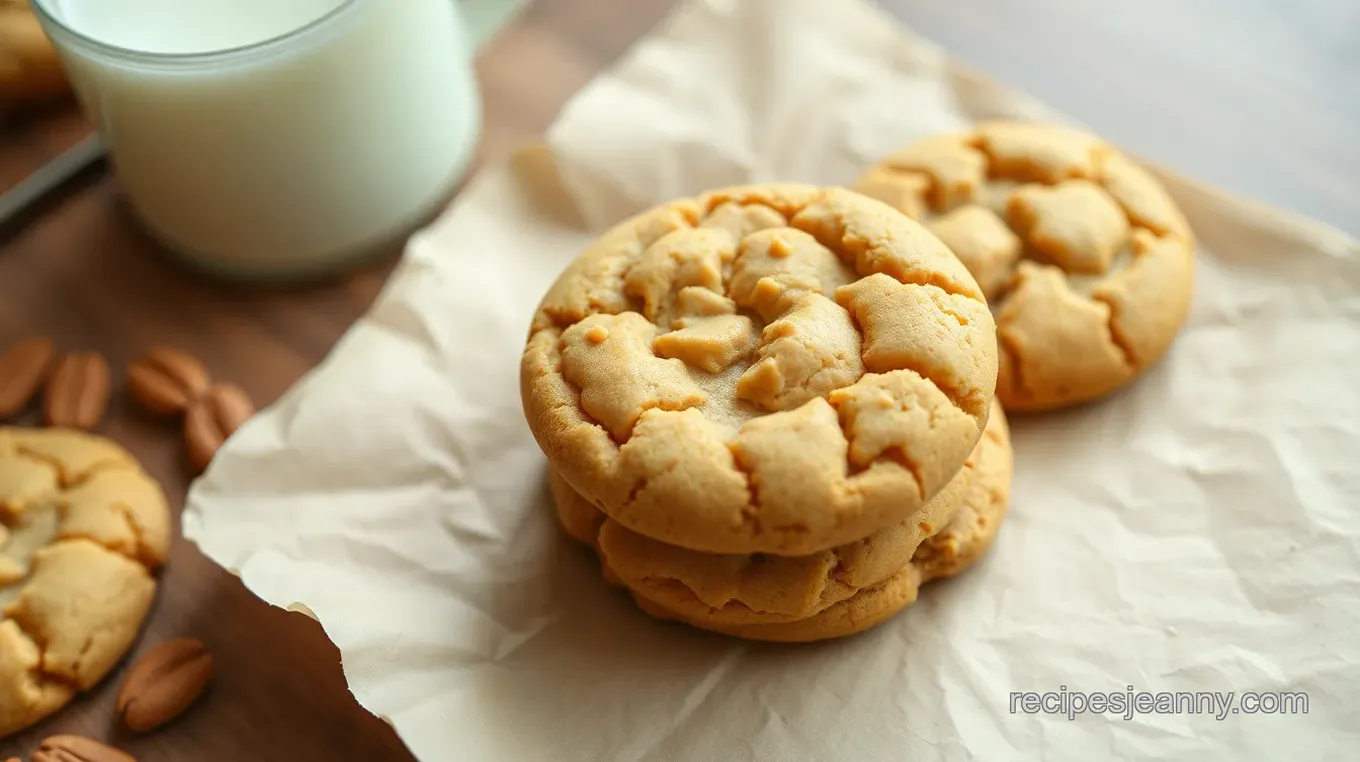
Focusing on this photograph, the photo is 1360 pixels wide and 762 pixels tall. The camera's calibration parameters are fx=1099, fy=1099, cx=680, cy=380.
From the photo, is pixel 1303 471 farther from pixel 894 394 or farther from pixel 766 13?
pixel 766 13

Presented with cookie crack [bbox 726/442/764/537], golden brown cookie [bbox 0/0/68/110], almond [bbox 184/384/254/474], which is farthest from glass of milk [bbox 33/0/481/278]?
cookie crack [bbox 726/442/764/537]

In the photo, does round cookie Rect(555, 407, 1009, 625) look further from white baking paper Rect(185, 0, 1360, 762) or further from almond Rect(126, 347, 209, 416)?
almond Rect(126, 347, 209, 416)

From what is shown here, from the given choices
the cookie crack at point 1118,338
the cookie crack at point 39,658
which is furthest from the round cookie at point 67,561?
the cookie crack at point 1118,338

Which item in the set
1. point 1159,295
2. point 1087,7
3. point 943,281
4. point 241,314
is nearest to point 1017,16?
point 1087,7

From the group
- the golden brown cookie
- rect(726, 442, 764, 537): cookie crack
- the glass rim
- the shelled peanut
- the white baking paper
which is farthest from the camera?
the golden brown cookie

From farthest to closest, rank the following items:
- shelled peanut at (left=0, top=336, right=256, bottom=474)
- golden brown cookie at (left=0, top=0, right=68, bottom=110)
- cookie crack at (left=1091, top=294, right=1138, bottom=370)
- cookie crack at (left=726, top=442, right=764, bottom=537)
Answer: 1. golden brown cookie at (left=0, top=0, right=68, bottom=110)
2. shelled peanut at (left=0, top=336, right=256, bottom=474)
3. cookie crack at (left=1091, top=294, right=1138, bottom=370)
4. cookie crack at (left=726, top=442, right=764, bottom=537)
